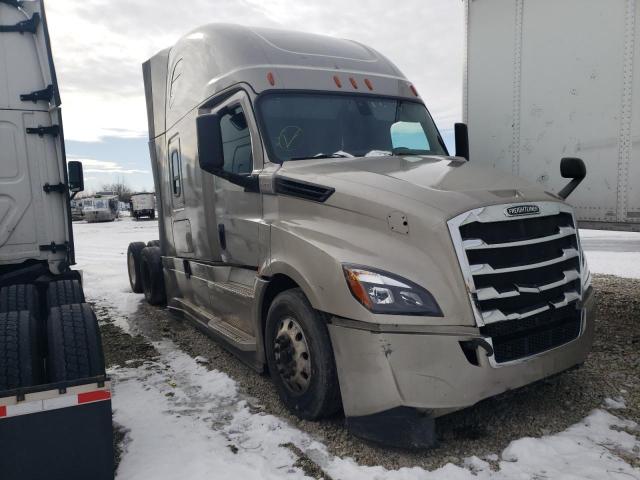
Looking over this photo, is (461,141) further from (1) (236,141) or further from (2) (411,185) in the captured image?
(1) (236,141)

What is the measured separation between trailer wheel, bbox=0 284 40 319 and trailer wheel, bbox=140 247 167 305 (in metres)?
3.73

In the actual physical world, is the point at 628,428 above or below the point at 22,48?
below

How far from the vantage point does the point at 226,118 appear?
4777 mm

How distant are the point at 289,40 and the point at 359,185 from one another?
2.17m

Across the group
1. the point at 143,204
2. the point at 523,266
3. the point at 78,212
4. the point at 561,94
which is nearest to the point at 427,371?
the point at 523,266

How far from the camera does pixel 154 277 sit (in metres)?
7.85

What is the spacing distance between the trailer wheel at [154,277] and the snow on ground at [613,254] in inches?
332

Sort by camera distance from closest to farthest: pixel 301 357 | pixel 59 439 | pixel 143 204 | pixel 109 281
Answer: pixel 59 439, pixel 301 357, pixel 109 281, pixel 143 204

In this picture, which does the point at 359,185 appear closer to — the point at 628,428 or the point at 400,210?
the point at 400,210

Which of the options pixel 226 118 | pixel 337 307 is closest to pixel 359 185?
pixel 337 307

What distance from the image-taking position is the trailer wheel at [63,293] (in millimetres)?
4039

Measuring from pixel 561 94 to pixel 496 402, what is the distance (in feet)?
10.1

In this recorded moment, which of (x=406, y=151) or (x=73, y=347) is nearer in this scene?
(x=73, y=347)

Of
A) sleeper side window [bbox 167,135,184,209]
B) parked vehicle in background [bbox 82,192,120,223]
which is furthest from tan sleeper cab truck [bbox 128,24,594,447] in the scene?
parked vehicle in background [bbox 82,192,120,223]
